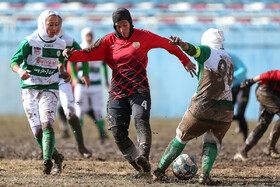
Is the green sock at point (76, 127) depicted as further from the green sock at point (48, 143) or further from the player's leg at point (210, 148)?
the player's leg at point (210, 148)

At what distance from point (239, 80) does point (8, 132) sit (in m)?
7.32

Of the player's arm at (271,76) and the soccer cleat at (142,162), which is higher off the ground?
the player's arm at (271,76)

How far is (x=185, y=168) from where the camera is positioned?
698 centimetres

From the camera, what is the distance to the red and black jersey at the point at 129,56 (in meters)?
7.20

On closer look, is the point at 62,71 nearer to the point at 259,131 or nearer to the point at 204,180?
the point at 204,180

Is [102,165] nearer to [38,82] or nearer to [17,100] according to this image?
[38,82]

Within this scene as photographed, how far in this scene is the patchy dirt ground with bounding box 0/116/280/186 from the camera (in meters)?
6.88

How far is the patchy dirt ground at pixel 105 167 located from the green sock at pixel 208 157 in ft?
0.77

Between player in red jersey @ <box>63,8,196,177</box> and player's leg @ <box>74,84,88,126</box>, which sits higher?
player in red jersey @ <box>63,8,196,177</box>

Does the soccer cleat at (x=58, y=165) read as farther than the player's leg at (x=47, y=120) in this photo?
Yes

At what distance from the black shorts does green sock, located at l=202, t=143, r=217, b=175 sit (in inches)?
34.8

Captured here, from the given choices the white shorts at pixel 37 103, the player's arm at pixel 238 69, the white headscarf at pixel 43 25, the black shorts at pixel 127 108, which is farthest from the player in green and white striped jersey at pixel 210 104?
Result: the player's arm at pixel 238 69

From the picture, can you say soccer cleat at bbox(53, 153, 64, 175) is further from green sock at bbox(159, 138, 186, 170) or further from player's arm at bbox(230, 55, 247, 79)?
player's arm at bbox(230, 55, 247, 79)

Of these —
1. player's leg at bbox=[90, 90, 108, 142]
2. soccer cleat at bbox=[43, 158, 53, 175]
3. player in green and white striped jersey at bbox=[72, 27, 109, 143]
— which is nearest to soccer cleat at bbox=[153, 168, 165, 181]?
soccer cleat at bbox=[43, 158, 53, 175]
